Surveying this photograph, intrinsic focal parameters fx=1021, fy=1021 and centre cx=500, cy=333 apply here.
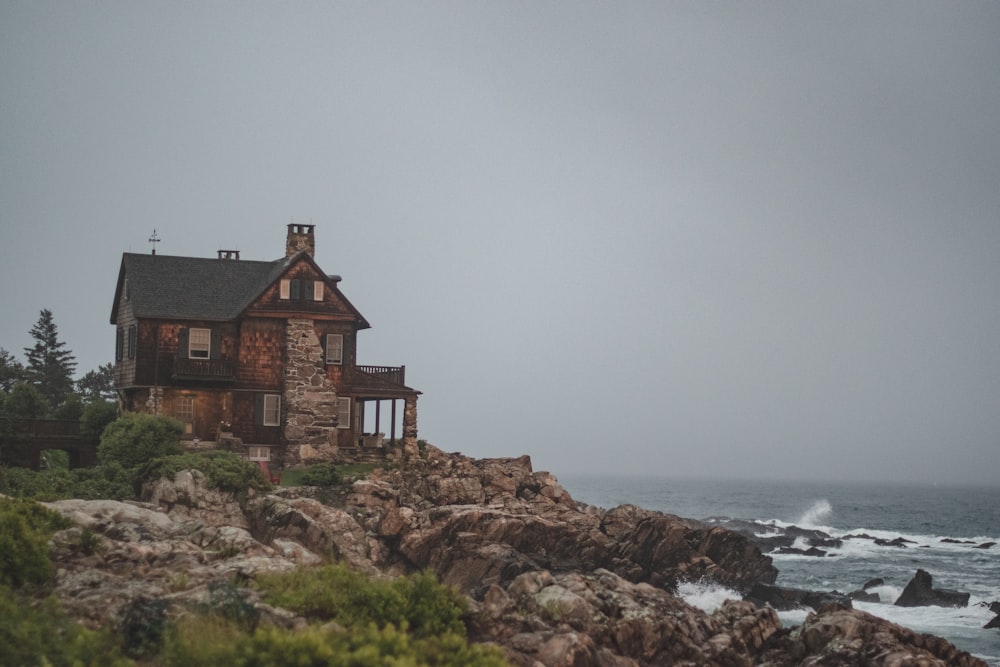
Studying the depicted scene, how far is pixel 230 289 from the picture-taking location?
174 ft

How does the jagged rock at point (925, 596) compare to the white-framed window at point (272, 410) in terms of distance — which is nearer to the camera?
the jagged rock at point (925, 596)

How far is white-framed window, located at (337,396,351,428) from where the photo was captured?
169 feet

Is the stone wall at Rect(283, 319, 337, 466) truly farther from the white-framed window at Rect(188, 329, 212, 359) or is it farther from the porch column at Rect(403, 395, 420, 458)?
the white-framed window at Rect(188, 329, 212, 359)

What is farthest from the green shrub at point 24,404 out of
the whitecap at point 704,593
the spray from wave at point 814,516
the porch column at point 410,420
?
the spray from wave at point 814,516

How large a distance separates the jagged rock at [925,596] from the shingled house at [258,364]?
25209 mm

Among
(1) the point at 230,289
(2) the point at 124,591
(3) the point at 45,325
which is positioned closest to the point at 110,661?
(2) the point at 124,591

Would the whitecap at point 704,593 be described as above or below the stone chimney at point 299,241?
below

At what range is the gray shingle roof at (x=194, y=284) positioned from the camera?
5084cm

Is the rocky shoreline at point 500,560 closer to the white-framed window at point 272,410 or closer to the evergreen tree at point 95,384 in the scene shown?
the white-framed window at point 272,410

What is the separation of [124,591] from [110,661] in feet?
15.1

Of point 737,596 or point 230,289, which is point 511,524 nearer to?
point 737,596

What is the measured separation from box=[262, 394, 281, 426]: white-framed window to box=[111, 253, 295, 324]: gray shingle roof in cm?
449

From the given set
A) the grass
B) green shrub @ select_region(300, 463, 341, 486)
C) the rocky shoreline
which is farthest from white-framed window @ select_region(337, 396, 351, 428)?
green shrub @ select_region(300, 463, 341, 486)

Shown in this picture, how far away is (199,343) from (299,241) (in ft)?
24.1
